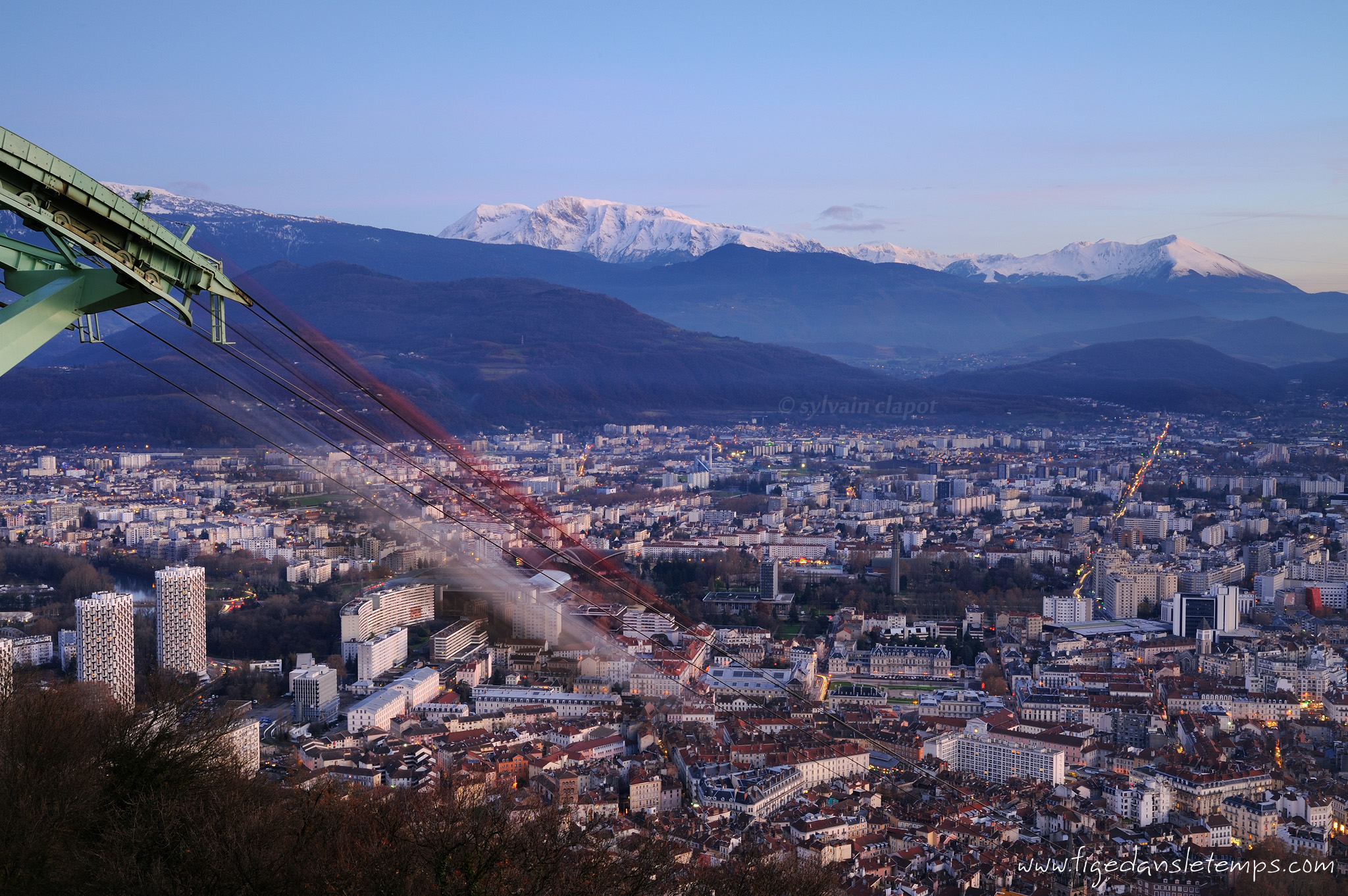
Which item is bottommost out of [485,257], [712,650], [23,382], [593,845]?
[712,650]

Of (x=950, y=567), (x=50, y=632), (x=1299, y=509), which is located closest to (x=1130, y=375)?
(x=1299, y=509)

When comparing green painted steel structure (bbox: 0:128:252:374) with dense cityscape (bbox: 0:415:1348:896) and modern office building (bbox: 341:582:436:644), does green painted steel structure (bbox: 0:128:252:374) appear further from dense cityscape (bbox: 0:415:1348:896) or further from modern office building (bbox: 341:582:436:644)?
modern office building (bbox: 341:582:436:644)

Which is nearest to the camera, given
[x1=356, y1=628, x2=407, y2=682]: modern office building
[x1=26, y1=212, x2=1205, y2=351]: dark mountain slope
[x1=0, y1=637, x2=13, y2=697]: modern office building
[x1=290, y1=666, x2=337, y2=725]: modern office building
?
[x1=0, y1=637, x2=13, y2=697]: modern office building

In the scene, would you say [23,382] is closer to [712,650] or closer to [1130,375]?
[712,650]

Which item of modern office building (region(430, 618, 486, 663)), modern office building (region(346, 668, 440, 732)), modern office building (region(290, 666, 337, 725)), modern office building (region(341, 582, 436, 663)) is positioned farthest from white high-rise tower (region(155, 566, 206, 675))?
modern office building (region(430, 618, 486, 663))

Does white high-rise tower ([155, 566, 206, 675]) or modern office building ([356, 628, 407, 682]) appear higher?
white high-rise tower ([155, 566, 206, 675])

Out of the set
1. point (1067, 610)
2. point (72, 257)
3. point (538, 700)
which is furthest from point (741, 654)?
point (72, 257)

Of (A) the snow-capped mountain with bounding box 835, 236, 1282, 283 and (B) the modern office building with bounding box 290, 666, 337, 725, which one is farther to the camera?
(A) the snow-capped mountain with bounding box 835, 236, 1282, 283

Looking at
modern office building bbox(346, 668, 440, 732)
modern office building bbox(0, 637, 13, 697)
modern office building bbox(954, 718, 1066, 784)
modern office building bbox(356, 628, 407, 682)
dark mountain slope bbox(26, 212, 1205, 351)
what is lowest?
modern office building bbox(954, 718, 1066, 784)
